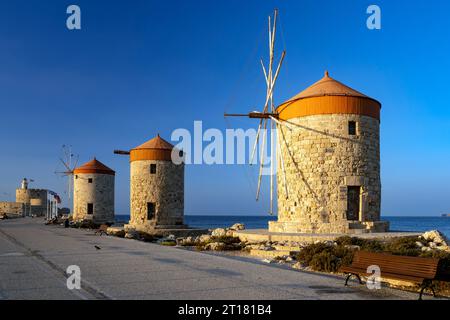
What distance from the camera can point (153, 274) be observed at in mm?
9289

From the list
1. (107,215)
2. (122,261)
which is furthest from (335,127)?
(107,215)

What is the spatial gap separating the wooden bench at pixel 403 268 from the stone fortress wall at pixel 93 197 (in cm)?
3498

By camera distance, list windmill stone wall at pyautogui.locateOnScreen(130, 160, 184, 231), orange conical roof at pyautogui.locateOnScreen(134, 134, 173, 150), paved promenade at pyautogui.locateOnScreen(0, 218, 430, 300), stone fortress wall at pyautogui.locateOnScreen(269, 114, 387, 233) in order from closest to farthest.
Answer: paved promenade at pyautogui.locateOnScreen(0, 218, 430, 300) → stone fortress wall at pyautogui.locateOnScreen(269, 114, 387, 233) → windmill stone wall at pyautogui.locateOnScreen(130, 160, 184, 231) → orange conical roof at pyautogui.locateOnScreen(134, 134, 173, 150)

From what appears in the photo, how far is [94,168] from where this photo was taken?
4053cm

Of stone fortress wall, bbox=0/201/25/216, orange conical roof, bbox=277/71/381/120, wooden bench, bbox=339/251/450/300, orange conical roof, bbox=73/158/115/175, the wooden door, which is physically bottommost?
stone fortress wall, bbox=0/201/25/216

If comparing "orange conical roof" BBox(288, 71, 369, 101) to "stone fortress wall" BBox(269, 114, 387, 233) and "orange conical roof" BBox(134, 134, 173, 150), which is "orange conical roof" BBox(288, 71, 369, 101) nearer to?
"stone fortress wall" BBox(269, 114, 387, 233)

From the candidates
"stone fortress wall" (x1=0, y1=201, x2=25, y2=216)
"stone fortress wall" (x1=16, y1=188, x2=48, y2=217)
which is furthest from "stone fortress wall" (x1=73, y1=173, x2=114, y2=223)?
"stone fortress wall" (x1=16, y1=188, x2=48, y2=217)

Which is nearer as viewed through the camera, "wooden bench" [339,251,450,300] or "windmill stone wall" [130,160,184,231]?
"wooden bench" [339,251,450,300]

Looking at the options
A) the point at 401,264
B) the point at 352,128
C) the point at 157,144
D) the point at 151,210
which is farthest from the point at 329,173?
the point at 151,210

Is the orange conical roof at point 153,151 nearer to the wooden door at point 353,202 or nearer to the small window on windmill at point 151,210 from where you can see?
the small window on windmill at point 151,210

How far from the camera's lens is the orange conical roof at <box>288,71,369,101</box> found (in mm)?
19089

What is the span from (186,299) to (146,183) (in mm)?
23280

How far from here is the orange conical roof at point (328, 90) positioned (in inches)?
752
